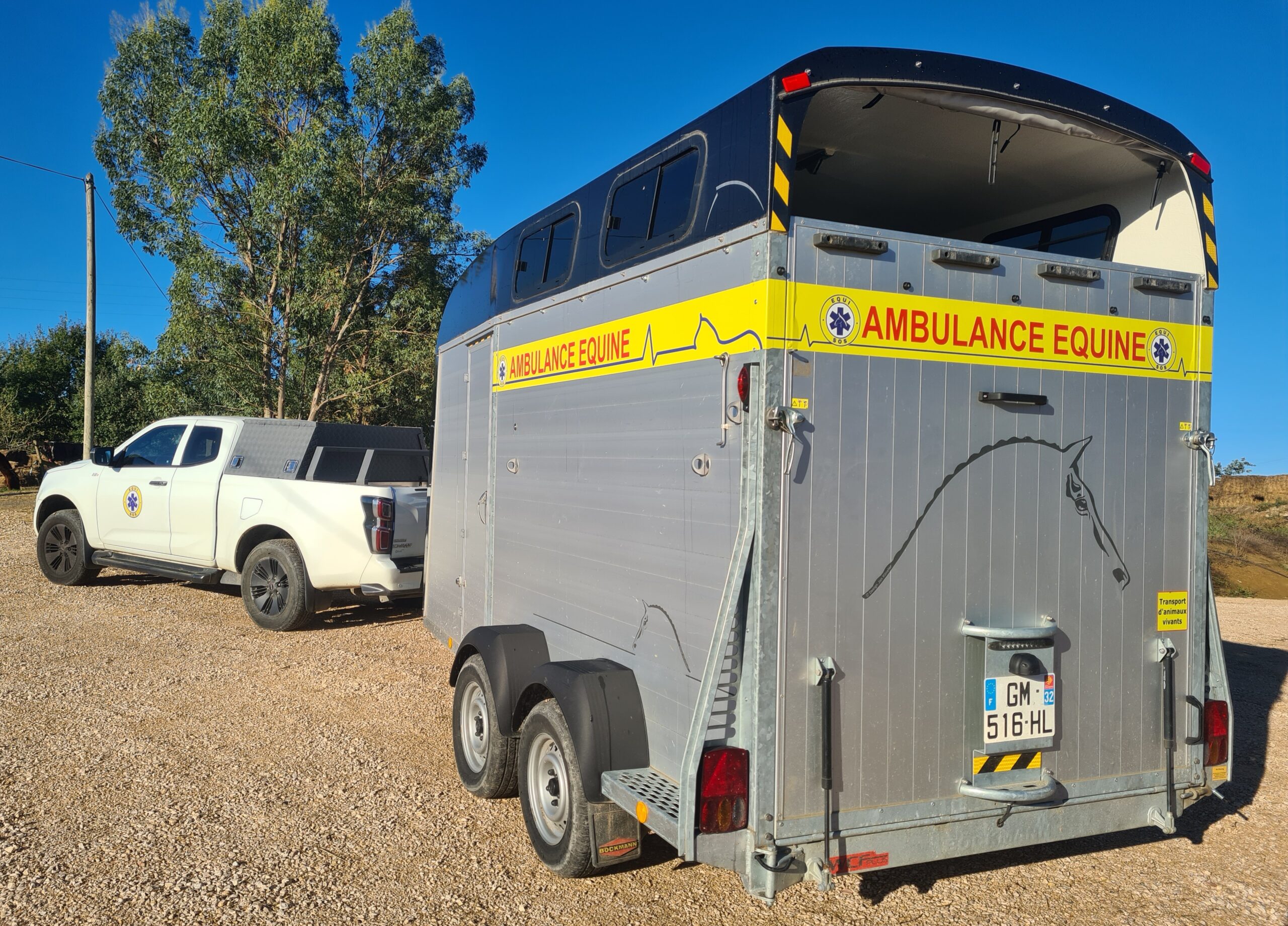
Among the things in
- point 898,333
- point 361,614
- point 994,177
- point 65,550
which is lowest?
point 361,614

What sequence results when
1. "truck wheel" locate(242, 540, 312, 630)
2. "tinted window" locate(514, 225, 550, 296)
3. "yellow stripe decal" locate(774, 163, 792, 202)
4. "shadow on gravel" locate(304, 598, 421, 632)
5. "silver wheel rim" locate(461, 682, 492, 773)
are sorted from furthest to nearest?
"shadow on gravel" locate(304, 598, 421, 632)
"truck wheel" locate(242, 540, 312, 630)
"tinted window" locate(514, 225, 550, 296)
"silver wheel rim" locate(461, 682, 492, 773)
"yellow stripe decal" locate(774, 163, 792, 202)

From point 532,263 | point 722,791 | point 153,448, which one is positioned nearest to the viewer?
point 722,791

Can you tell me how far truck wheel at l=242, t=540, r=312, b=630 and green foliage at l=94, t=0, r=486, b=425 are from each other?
9.29m

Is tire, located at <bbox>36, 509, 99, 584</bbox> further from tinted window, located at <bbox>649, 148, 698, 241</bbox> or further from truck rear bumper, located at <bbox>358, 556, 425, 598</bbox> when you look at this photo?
tinted window, located at <bbox>649, 148, 698, 241</bbox>

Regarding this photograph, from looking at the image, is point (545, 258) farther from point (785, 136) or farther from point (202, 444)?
point (202, 444)

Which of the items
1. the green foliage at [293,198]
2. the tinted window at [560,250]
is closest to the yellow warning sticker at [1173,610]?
the tinted window at [560,250]

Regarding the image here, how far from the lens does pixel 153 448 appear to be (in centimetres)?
990

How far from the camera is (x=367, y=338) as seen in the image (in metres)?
19.2

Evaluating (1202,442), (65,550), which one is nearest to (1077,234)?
(1202,442)

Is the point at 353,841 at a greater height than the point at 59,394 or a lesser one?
lesser

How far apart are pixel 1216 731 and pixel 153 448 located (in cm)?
1004

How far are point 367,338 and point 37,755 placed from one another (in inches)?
584

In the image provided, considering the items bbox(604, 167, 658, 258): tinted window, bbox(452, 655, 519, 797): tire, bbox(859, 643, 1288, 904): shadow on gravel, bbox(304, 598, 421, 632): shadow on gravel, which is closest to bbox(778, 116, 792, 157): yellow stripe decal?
bbox(604, 167, 658, 258): tinted window

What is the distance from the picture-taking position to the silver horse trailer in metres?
3.08
